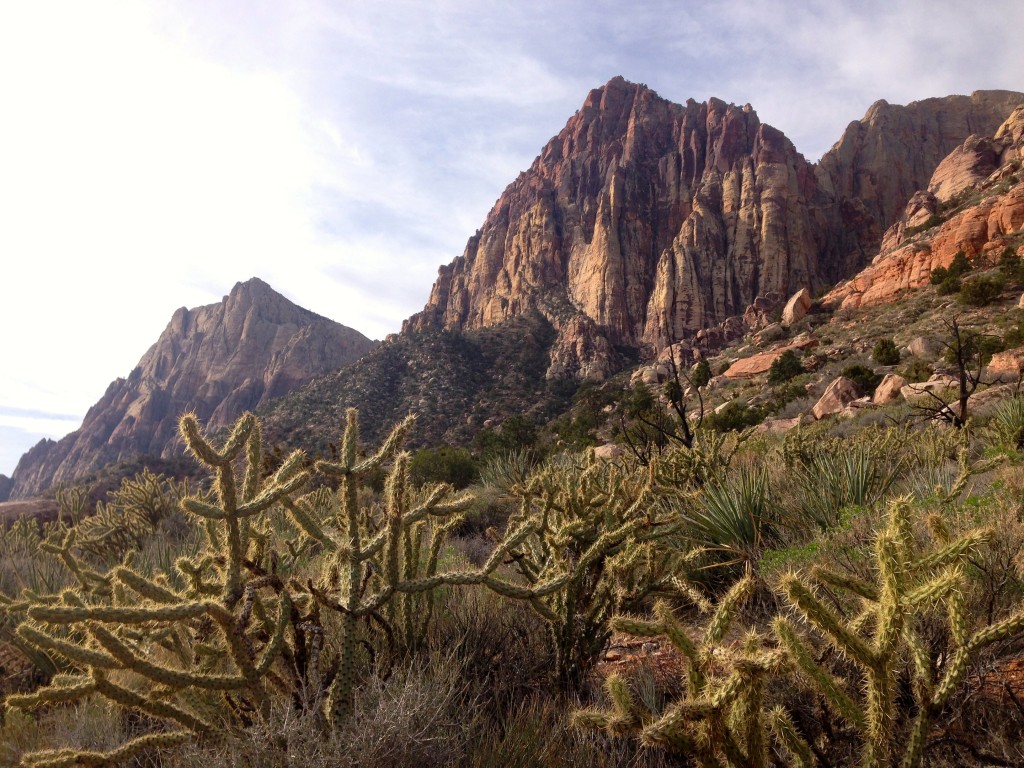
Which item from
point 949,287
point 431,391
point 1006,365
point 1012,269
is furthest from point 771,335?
point 431,391

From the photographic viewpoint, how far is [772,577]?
4.24m

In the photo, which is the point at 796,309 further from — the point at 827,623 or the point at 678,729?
the point at 678,729

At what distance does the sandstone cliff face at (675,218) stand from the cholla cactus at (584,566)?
191 feet

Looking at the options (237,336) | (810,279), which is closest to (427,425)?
(810,279)

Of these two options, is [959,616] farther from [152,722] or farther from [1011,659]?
[152,722]

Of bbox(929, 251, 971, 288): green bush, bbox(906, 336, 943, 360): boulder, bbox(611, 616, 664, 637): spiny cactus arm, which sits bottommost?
bbox(611, 616, 664, 637): spiny cactus arm

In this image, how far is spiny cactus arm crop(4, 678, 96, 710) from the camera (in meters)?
2.25

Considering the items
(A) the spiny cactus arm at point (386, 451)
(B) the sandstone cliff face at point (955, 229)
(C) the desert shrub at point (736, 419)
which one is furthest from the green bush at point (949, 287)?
Result: (A) the spiny cactus arm at point (386, 451)

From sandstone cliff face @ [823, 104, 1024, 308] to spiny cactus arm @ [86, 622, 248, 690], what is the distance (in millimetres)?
43348

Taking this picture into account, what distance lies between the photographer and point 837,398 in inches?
824

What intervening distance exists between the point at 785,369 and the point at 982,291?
996 cm

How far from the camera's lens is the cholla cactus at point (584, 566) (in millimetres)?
3387

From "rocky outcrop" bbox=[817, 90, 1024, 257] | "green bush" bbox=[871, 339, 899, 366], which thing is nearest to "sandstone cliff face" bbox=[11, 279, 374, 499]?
"rocky outcrop" bbox=[817, 90, 1024, 257]

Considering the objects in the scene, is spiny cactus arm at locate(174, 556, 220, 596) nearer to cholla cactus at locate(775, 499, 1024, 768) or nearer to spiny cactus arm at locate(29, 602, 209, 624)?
spiny cactus arm at locate(29, 602, 209, 624)
